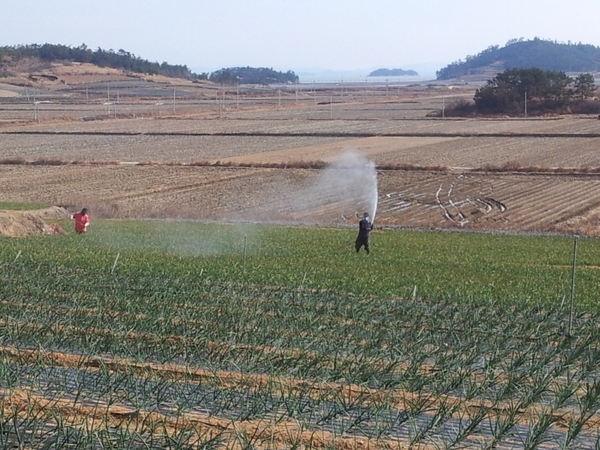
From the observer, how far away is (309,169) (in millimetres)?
47312

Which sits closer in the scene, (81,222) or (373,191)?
(81,222)

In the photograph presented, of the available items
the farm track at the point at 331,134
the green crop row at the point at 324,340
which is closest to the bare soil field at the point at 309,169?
the farm track at the point at 331,134

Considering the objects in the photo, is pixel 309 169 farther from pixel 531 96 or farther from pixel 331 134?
pixel 531 96

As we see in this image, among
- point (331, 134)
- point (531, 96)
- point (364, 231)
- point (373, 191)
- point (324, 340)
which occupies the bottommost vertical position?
point (373, 191)

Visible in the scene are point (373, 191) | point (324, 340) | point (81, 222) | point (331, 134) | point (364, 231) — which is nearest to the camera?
point (324, 340)

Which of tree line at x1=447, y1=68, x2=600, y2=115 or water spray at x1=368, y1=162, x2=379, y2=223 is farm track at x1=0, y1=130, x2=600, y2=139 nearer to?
water spray at x1=368, y1=162, x2=379, y2=223

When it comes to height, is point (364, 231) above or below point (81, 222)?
above

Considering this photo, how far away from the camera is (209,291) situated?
627 inches

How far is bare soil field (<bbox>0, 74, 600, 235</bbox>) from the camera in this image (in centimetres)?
3600

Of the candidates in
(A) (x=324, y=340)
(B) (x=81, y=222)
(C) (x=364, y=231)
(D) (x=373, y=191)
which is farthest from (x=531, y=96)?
(A) (x=324, y=340)

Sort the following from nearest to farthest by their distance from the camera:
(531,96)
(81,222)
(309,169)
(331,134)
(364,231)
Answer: (364,231)
(81,222)
(309,169)
(331,134)
(531,96)

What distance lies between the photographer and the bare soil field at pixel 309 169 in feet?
118

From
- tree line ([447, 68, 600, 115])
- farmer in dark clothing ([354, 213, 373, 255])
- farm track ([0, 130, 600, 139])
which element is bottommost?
farm track ([0, 130, 600, 139])

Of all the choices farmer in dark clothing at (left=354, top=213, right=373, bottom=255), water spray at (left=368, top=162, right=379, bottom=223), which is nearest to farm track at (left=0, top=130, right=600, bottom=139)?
water spray at (left=368, top=162, right=379, bottom=223)
